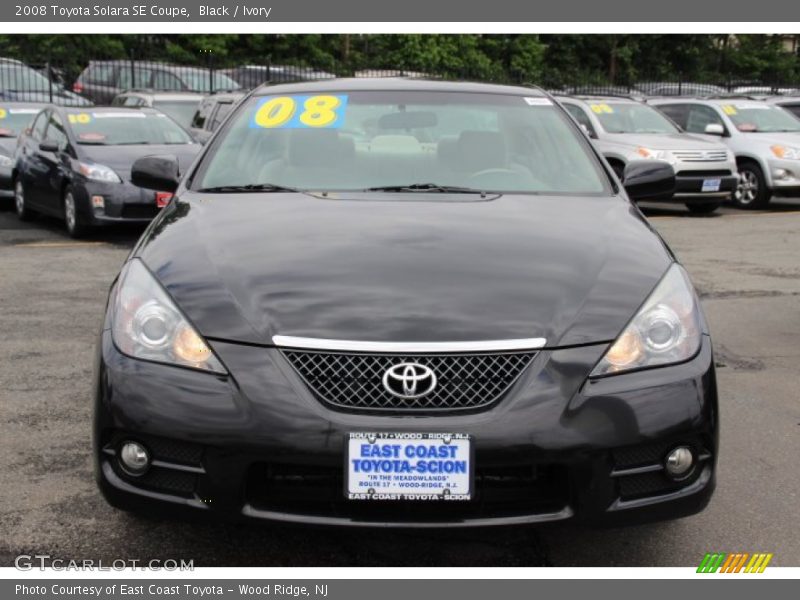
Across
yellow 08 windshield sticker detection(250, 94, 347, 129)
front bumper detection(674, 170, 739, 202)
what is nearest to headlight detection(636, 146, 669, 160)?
front bumper detection(674, 170, 739, 202)

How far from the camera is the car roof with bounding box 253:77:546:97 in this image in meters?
5.19

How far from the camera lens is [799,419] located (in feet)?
17.2

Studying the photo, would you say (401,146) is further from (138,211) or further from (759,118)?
(759,118)

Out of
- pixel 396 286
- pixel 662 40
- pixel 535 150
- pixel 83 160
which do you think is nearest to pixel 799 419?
pixel 535 150

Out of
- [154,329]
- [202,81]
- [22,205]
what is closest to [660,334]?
[154,329]

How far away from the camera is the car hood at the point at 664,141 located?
Answer: 599 inches

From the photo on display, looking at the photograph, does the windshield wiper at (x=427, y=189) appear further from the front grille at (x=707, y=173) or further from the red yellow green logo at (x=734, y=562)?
the front grille at (x=707, y=173)

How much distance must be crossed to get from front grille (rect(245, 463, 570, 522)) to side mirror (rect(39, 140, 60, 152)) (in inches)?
387

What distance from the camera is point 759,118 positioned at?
17.3m

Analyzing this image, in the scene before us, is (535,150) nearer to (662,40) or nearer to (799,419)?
(799,419)

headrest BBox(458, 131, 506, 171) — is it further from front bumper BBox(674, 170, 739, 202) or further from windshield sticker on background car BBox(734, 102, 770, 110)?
windshield sticker on background car BBox(734, 102, 770, 110)

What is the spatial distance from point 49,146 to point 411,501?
10.1 metres

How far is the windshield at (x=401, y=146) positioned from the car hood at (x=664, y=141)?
10497 mm

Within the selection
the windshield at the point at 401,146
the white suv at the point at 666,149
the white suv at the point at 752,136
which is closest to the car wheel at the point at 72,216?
the white suv at the point at 666,149
